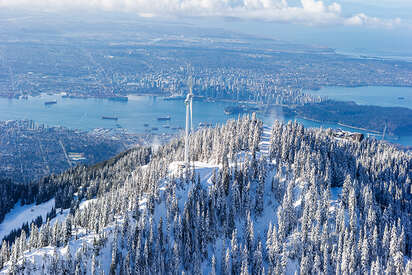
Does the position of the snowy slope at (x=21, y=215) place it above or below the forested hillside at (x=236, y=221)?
below

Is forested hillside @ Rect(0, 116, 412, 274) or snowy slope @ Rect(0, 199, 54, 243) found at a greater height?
forested hillside @ Rect(0, 116, 412, 274)

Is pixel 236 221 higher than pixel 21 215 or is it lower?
higher

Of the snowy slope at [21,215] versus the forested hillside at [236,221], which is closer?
the forested hillside at [236,221]

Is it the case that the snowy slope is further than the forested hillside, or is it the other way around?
the snowy slope

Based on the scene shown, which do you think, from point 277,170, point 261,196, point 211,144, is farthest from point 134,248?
point 211,144
